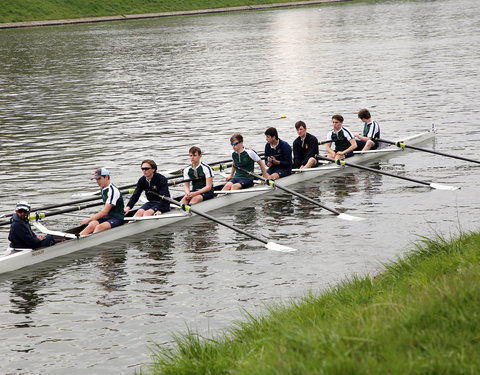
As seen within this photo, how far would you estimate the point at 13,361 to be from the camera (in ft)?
40.4

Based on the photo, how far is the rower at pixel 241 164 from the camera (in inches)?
863

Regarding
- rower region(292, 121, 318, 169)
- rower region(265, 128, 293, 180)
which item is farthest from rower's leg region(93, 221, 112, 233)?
rower region(292, 121, 318, 169)

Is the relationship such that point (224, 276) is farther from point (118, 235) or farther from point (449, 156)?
point (449, 156)

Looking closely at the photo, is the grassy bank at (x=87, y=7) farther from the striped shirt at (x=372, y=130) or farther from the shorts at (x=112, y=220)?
the shorts at (x=112, y=220)

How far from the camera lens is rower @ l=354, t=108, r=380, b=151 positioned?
86.0ft

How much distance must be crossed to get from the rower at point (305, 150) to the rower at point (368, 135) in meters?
2.68

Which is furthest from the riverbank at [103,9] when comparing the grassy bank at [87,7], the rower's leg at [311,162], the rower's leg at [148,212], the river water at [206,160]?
the rower's leg at [148,212]

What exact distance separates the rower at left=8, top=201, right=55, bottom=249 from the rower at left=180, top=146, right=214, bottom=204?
4.69 meters

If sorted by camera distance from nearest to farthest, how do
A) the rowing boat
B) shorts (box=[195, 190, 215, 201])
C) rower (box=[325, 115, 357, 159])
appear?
the rowing boat
shorts (box=[195, 190, 215, 201])
rower (box=[325, 115, 357, 159])

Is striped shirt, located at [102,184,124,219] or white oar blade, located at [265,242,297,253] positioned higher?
striped shirt, located at [102,184,124,219]

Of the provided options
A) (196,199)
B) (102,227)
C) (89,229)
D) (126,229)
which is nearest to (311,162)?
(196,199)

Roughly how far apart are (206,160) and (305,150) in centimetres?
490

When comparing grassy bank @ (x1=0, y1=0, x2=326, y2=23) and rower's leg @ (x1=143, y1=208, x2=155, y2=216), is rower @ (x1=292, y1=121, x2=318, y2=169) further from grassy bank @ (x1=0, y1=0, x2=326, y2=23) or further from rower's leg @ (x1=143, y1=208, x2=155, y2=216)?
grassy bank @ (x1=0, y1=0, x2=326, y2=23)

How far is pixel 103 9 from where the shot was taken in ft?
379
